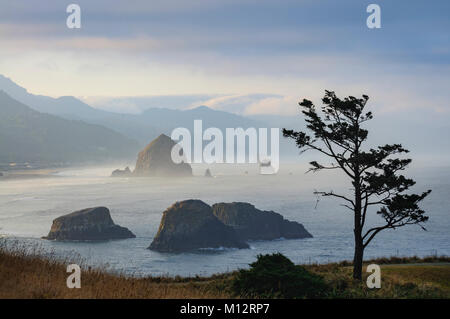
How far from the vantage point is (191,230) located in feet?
385

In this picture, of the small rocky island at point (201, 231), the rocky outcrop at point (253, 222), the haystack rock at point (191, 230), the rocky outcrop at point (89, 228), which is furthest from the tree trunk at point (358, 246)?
the rocky outcrop at point (89, 228)

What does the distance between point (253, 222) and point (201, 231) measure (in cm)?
1952

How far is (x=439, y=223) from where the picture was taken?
134750 mm

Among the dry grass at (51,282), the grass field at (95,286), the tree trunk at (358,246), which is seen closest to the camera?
the dry grass at (51,282)

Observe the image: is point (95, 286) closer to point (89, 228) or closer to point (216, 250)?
point (216, 250)

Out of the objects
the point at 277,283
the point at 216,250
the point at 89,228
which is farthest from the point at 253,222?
the point at 277,283

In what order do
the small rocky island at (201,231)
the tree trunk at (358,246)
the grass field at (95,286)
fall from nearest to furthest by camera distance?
the grass field at (95,286)
the tree trunk at (358,246)
the small rocky island at (201,231)

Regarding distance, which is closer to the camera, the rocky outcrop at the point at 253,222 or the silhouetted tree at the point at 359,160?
the silhouetted tree at the point at 359,160

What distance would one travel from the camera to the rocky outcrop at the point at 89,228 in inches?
4889

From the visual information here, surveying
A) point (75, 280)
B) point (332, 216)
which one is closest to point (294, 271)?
point (75, 280)

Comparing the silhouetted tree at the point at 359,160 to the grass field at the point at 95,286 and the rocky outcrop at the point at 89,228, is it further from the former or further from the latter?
the rocky outcrop at the point at 89,228

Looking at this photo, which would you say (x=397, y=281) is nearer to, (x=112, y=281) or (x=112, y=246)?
(x=112, y=281)

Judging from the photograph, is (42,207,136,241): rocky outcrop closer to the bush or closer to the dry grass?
the bush
